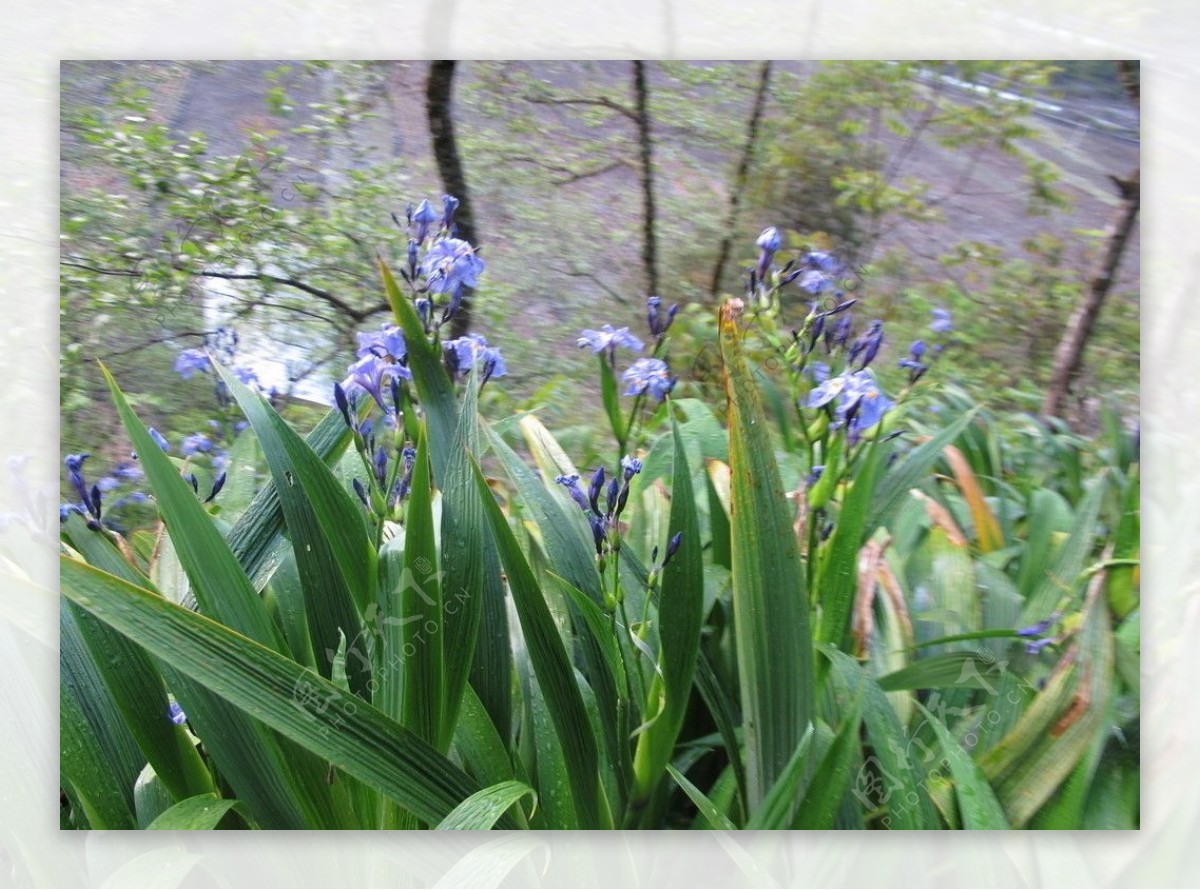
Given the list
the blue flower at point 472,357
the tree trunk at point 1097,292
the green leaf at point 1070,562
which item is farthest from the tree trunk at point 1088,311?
the blue flower at point 472,357

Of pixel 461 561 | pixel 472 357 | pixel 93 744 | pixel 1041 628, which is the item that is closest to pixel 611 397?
pixel 472 357

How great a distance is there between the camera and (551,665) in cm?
133

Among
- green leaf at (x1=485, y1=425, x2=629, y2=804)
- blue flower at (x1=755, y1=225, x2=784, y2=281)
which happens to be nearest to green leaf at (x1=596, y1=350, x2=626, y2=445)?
green leaf at (x1=485, y1=425, x2=629, y2=804)

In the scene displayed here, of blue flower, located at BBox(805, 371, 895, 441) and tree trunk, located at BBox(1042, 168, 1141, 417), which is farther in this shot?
tree trunk, located at BBox(1042, 168, 1141, 417)

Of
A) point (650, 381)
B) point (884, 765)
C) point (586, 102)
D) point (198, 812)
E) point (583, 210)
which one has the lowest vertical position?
point (198, 812)

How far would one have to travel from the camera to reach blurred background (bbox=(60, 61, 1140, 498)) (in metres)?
1.42

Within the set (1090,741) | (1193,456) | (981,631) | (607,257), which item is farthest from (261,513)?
(1193,456)

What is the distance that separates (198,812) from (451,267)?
29.4 inches

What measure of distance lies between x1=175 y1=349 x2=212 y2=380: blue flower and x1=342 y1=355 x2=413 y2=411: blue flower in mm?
204

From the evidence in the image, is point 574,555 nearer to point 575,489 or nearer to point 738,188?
point 575,489

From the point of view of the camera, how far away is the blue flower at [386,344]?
1374 millimetres

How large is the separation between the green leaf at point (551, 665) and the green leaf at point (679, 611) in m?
0.09

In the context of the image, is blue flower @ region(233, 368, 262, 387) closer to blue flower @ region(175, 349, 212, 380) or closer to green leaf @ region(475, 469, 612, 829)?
blue flower @ region(175, 349, 212, 380)

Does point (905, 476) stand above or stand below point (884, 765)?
above
